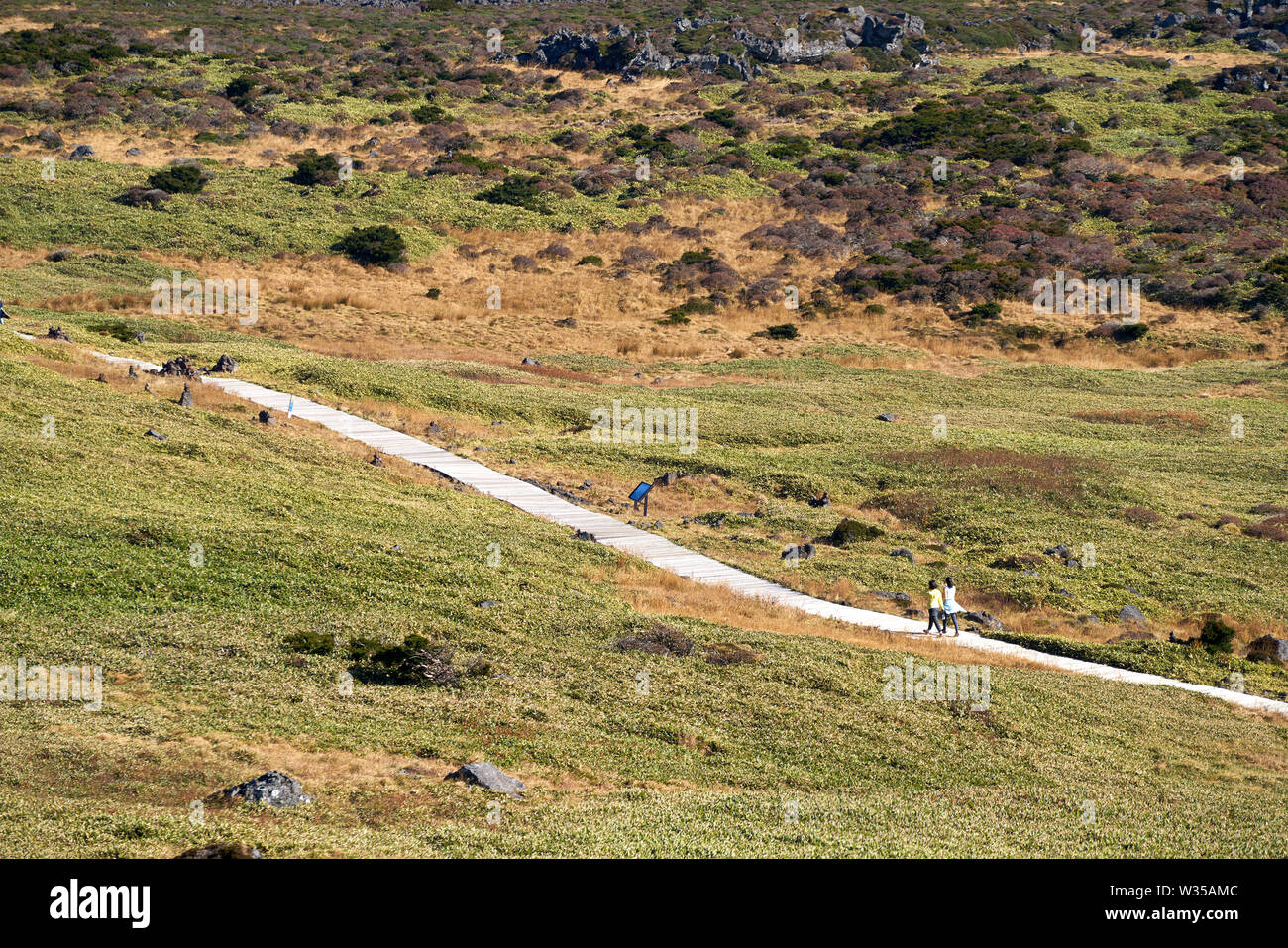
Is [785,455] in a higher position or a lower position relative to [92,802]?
lower

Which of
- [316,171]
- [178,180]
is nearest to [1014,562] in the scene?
[178,180]

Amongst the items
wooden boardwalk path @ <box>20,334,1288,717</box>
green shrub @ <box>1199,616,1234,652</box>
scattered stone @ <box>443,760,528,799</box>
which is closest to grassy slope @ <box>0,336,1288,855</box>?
scattered stone @ <box>443,760,528,799</box>

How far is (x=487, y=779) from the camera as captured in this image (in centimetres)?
1466

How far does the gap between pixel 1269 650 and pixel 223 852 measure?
22067 mm

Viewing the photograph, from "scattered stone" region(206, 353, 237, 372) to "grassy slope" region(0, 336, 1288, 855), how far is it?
13.9 m

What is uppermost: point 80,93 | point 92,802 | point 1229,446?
point 80,93

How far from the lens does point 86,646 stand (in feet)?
58.9

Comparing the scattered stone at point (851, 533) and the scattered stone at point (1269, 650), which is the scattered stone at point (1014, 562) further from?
the scattered stone at point (1269, 650)

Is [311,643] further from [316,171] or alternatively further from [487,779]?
[316,171]

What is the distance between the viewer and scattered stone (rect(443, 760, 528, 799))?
47.9ft

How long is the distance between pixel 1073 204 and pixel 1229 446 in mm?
43262

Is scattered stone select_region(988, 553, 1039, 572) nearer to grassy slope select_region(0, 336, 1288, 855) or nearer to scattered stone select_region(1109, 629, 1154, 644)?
scattered stone select_region(1109, 629, 1154, 644)

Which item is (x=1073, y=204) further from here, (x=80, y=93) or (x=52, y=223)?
(x=80, y=93)
